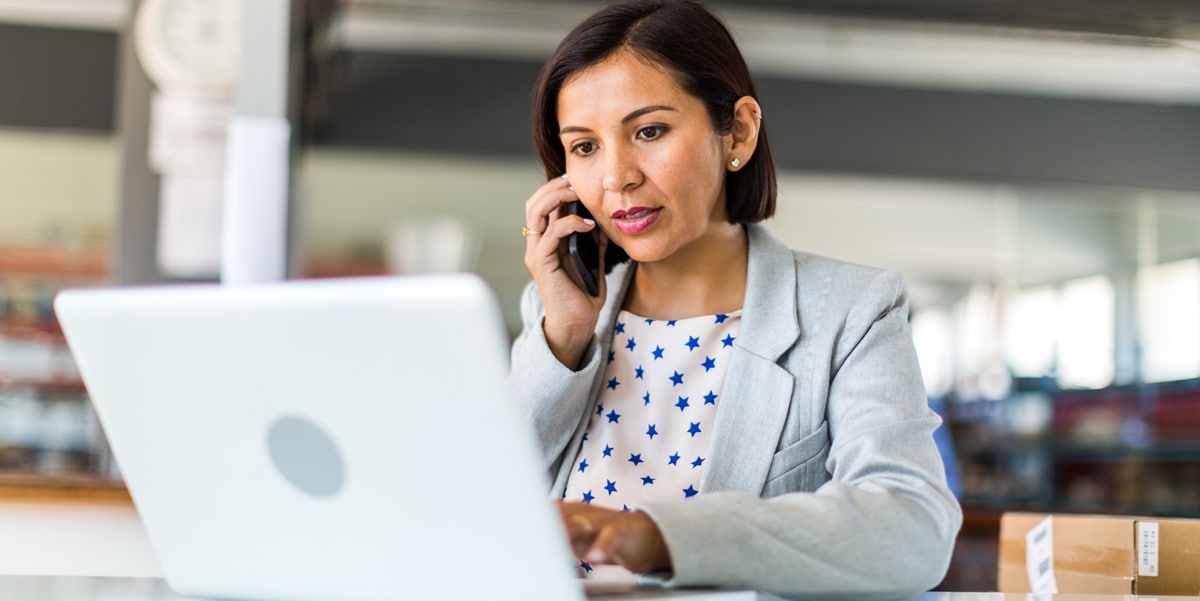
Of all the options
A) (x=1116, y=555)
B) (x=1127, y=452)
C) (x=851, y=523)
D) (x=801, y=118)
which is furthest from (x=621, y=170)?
(x=1127, y=452)

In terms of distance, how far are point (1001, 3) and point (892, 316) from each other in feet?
13.9

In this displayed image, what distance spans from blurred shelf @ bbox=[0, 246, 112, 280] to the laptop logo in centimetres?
A: 609

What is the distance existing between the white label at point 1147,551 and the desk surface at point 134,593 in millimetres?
394

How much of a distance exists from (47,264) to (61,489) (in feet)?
12.9

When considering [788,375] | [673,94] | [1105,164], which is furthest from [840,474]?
[1105,164]

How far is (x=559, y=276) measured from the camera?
163 cm

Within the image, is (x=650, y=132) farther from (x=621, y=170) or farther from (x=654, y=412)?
(x=654, y=412)

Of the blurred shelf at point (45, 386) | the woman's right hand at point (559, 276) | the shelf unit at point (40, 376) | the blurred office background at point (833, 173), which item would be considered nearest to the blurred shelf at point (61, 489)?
the blurred office background at point (833, 173)

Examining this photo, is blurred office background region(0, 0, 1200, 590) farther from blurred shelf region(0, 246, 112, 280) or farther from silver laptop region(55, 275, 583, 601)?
silver laptop region(55, 275, 583, 601)

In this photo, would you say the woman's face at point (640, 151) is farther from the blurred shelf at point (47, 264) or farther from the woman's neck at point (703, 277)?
the blurred shelf at point (47, 264)

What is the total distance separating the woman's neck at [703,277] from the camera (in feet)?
5.57

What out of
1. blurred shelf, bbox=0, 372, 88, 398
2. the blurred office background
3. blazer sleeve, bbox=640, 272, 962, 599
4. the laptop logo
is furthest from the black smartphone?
blurred shelf, bbox=0, 372, 88, 398

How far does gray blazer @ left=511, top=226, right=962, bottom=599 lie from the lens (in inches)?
40.7

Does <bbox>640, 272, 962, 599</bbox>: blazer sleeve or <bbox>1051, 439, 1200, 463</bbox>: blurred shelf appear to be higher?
<bbox>640, 272, 962, 599</bbox>: blazer sleeve
